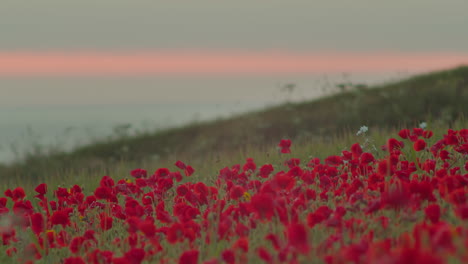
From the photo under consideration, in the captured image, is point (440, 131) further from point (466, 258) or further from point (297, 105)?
point (297, 105)

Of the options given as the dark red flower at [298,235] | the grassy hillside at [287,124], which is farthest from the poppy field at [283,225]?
the grassy hillside at [287,124]

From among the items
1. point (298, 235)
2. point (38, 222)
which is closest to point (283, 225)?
point (298, 235)

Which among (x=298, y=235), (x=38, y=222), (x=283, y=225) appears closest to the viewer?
(x=298, y=235)

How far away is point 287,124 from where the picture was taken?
14.0 metres

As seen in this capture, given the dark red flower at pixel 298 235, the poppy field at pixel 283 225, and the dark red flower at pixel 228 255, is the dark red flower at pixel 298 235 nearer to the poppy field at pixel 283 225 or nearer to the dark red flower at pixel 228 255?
the poppy field at pixel 283 225

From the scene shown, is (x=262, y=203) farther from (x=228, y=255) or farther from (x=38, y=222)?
(x=38, y=222)

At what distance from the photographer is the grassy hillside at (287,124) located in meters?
12.2

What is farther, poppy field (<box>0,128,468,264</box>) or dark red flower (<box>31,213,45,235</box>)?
dark red flower (<box>31,213,45,235</box>)

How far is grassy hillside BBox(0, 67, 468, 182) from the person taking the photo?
40.0ft

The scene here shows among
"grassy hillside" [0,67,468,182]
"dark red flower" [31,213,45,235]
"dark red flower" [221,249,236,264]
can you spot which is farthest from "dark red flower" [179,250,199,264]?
"grassy hillside" [0,67,468,182]

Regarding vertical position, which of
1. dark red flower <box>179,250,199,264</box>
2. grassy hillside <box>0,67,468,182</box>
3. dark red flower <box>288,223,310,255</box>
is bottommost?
grassy hillside <box>0,67,468,182</box>

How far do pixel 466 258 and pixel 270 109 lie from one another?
14.3m

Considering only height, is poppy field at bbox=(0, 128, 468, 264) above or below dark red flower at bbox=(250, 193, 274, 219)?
below

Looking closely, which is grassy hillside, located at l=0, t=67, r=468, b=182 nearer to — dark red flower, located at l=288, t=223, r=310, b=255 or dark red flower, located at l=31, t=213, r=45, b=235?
dark red flower, located at l=31, t=213, r=45, b=235
